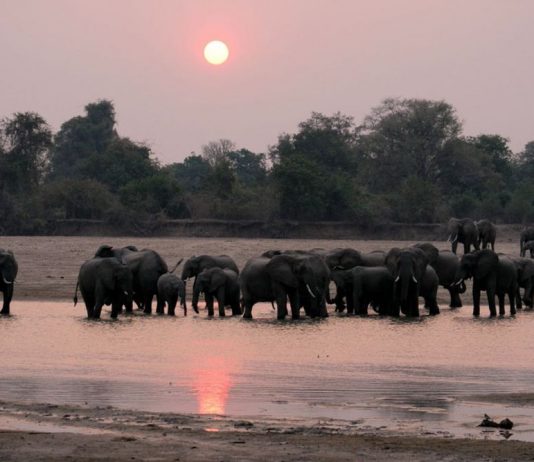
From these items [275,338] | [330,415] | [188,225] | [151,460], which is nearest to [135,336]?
[275,338]

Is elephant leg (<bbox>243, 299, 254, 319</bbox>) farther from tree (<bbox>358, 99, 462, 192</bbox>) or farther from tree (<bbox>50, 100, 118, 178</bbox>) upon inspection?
tree (<bbox>50, 100, 118, 178</bbox>)

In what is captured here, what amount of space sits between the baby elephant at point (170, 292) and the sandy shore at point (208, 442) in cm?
1441

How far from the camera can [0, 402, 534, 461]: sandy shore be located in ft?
34.6

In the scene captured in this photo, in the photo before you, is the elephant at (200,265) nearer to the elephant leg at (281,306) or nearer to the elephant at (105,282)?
the elephant at (105,282)

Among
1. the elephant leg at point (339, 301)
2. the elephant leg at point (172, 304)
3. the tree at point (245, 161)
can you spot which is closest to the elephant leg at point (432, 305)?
the elephant leg at point (339, 301)

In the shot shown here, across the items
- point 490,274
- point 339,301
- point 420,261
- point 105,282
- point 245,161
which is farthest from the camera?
point 245,161

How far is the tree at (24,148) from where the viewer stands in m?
73.5

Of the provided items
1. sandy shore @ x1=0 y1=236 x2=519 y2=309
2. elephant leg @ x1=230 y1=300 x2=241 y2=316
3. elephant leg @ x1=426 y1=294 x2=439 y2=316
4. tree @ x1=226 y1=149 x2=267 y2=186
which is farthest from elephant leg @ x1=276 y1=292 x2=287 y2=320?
tree @ x1=226 y1=149 x2=267 y2=186

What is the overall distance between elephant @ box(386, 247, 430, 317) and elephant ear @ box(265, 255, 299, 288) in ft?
7.02

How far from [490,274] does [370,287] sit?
8.10ft

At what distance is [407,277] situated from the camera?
2784 centimetres

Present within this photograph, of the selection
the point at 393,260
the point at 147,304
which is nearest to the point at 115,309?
the point at 147,304

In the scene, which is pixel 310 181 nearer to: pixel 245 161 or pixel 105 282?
pixel 105 282

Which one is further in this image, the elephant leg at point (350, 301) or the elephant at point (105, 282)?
the elephant leg at point (350, 301)
